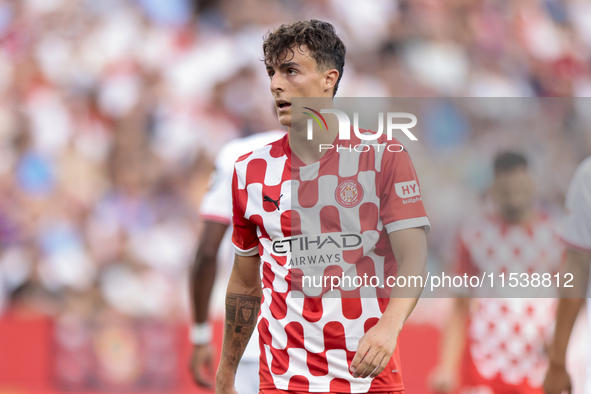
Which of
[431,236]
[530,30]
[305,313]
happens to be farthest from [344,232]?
[530,30]

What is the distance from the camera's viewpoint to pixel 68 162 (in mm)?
8367

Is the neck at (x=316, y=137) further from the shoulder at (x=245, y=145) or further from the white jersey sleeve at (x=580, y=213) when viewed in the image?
the white jersey sleeve at (x=580, y=213)

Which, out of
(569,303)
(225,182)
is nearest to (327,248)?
(569,303)

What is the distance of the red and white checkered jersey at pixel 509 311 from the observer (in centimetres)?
457

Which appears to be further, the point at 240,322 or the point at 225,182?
the point at 225,182

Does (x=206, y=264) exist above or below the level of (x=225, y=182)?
below

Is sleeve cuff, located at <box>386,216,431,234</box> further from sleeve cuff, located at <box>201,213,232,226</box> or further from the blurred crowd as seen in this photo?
the blurred crowd

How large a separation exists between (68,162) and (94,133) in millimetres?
505

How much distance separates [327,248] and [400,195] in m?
0.38

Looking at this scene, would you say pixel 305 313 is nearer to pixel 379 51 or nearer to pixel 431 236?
pixel 431 236

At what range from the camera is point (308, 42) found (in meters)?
2.86

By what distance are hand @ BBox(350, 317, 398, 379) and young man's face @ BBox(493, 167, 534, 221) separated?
2.74m

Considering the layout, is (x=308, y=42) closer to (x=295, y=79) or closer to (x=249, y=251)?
(x=295, y=79)

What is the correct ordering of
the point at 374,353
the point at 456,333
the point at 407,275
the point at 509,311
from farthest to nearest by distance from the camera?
the point at 456,333 → the point at 509,311 → the point at 407,275 → the point at 374,353
